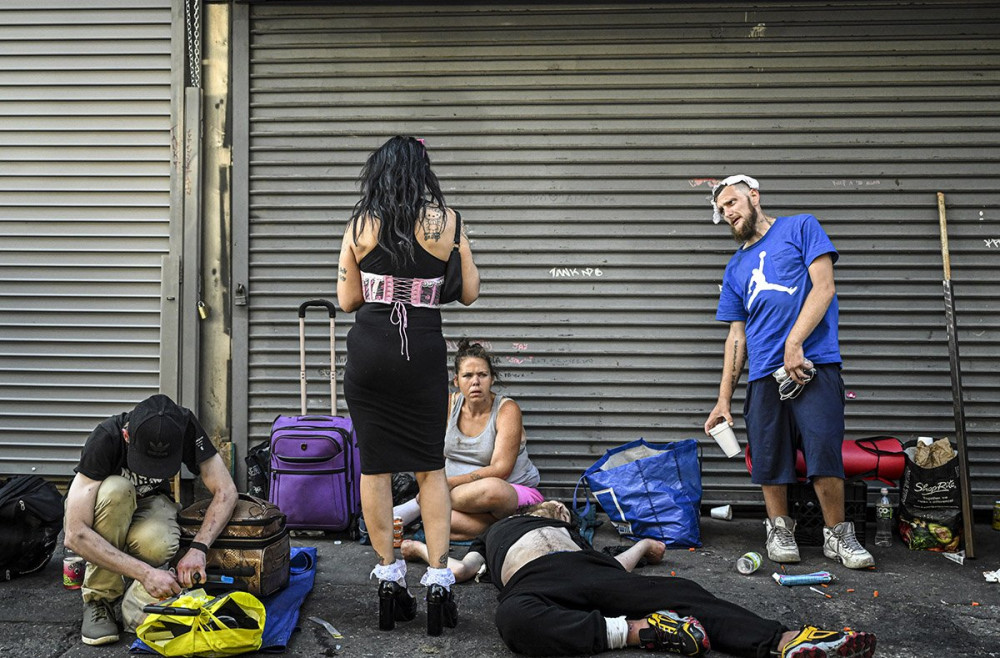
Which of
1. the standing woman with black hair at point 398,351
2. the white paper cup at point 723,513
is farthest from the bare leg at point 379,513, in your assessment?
the white paper cup at point 723,513

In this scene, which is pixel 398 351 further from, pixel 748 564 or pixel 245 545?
pixel 748 564

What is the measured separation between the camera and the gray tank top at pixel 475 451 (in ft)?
18.1

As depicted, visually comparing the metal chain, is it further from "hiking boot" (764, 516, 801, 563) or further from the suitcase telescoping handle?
"hiking boot" (764, 516, 801, 563)

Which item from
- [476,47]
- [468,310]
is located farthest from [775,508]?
[476,47]

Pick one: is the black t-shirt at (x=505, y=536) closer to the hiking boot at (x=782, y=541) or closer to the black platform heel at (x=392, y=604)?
the black platform heel at (x=392, y=604)

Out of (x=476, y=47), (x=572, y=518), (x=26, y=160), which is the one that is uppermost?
(x=476, y=47)

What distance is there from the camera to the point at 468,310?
6219 millimetres

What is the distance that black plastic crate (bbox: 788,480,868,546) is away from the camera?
5258 millimetres

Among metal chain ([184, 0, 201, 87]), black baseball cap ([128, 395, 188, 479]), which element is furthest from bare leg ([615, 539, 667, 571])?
metal chain ([184, 0, 201, 87])

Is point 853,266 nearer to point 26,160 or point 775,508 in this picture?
point 775,508

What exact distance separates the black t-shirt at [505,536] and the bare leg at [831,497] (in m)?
1.47

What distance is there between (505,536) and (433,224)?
1.48 m

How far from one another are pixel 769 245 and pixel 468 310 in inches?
→ 81.4

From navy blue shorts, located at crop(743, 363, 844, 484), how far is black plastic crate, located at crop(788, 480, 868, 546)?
25 cm
